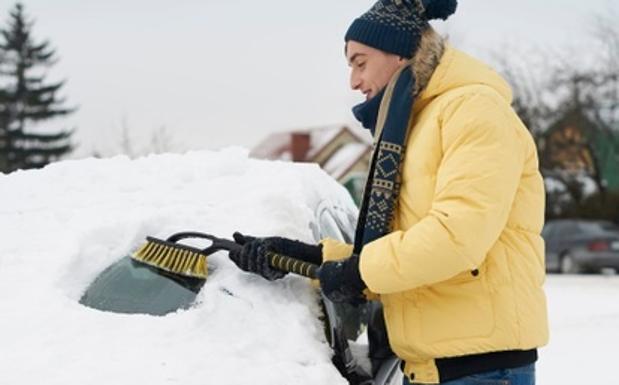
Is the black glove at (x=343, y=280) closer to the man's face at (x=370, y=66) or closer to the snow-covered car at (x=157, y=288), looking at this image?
the snow-covered car at (x=157, y=288)

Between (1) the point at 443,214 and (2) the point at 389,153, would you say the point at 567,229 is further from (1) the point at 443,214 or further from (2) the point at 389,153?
(1) the point at 443,214

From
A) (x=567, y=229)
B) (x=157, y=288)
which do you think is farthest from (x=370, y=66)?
(x=567, y=229)

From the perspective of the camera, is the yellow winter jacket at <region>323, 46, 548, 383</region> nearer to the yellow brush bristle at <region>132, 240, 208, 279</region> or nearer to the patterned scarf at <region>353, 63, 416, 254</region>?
the patterned scarf at <region>353, 63, 416, 254</region>

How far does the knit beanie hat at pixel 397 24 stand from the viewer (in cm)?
241

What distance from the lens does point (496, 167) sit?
85.4 inches

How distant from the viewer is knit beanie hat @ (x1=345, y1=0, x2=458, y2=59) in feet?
7.91

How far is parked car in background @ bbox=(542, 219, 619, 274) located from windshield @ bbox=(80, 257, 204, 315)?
1651 centimetres

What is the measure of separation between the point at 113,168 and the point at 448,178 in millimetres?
1888

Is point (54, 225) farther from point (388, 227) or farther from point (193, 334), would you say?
point (388, 227)

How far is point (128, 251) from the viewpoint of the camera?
2957 mm

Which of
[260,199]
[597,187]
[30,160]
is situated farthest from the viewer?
[30,160]

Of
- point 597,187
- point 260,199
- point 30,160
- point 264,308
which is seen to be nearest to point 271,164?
point 260,199

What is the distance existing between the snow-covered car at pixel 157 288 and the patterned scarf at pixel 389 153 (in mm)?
458

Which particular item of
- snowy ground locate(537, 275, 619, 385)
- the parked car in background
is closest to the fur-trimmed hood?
snowy ground locate(537, 275, 619, 385)
